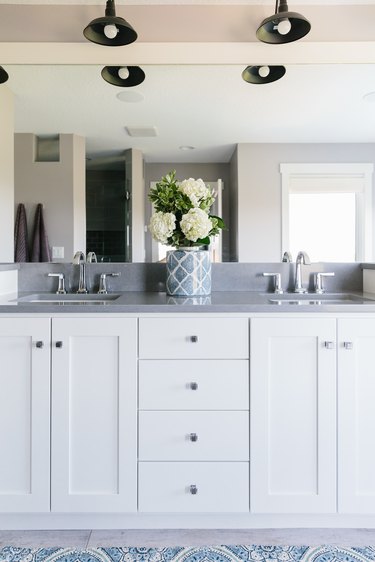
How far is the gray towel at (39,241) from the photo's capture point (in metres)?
1.78

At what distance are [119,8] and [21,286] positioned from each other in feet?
4.51

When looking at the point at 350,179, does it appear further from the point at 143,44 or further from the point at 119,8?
the point at 119,8

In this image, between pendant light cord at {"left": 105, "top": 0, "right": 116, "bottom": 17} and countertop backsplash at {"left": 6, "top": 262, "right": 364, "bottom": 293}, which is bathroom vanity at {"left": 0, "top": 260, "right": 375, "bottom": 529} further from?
pendant light cord at {"left": 105, "top": 0, "right": 116, "bottom": 17}

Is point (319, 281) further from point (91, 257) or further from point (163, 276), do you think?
point (91, 257)

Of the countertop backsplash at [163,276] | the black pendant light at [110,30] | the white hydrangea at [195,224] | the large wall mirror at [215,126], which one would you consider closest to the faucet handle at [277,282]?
the countertop backsplash at [163,276]

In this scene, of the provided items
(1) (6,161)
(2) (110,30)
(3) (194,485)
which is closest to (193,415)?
(3) (194,485)

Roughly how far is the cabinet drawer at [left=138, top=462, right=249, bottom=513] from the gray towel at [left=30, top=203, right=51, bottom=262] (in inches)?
42.2

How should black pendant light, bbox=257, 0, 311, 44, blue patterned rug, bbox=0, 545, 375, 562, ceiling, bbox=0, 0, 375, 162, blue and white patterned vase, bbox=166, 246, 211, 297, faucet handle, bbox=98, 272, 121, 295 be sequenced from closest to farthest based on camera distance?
blue patterned rug, bbox=0, 545, 375, 562 < black pendant light, bbox=257, 0, 311, 44 < blue and white patterned vase, bbox=166, 246, 211, 297 < ceiling, bbox=0, 0, 375, 162 < faucet handle, bbox=98, 272, 121, 295

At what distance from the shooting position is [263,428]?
136 cm

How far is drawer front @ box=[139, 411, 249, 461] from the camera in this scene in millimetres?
1357

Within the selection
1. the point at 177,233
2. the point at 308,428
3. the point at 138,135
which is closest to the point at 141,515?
the point at 308,428

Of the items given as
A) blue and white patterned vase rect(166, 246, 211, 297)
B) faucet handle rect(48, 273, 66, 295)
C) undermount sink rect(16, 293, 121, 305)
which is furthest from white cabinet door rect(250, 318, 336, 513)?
faucet handle rect(48, 273, 66, 295)

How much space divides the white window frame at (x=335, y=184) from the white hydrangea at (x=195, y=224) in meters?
0.44

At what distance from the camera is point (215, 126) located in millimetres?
1791
